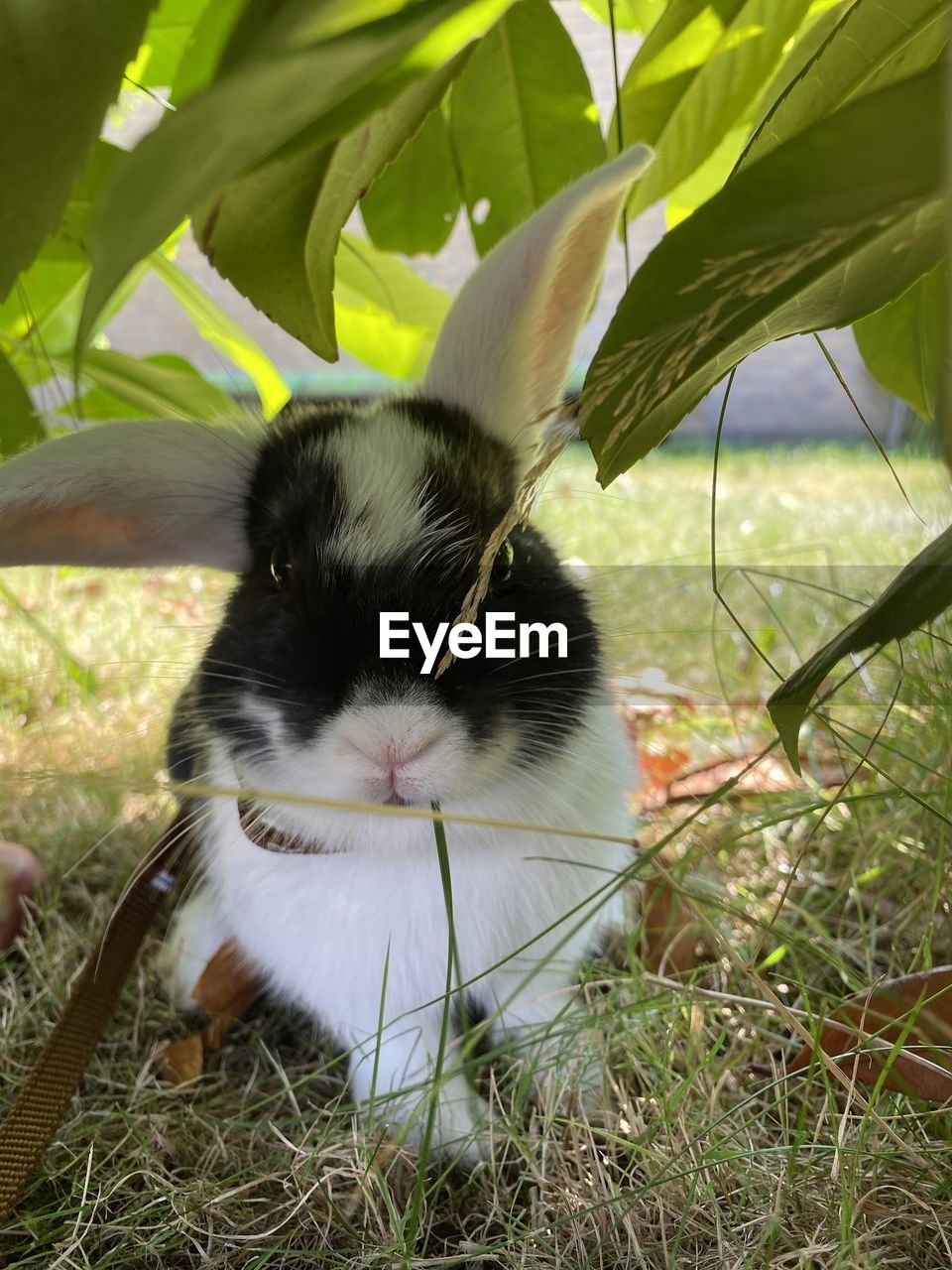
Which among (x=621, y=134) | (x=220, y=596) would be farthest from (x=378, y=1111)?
(x=621, y=134)

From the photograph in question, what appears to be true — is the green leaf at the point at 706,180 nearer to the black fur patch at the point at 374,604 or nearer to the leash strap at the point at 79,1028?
the black fur patch at the point at 374,604

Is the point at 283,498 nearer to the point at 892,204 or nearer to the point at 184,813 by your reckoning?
the point at 184,813

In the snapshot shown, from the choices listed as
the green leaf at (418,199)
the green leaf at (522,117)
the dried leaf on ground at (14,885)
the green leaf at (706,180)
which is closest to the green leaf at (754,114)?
the green leaf at (706,180)

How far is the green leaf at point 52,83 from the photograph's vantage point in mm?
346

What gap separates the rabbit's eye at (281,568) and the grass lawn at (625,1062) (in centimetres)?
13

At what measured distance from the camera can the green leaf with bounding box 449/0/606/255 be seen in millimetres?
713

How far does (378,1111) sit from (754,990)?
0.35 meters

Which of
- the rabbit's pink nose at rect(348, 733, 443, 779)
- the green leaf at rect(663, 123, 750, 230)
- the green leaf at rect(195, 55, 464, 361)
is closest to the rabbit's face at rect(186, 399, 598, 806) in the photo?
the rabbit's pink nose at rect(348, 733, 443, 779)

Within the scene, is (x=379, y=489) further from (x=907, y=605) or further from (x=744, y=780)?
(x=744, y=780)

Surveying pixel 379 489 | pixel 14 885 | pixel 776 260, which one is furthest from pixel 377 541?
pixel 14 885

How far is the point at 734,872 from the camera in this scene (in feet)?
3.29

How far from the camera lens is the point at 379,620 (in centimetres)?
56

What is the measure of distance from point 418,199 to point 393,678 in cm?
54

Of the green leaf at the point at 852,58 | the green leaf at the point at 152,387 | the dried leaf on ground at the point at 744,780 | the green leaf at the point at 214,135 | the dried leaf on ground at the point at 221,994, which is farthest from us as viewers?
the dried leaf on ground at the point at 744,780
